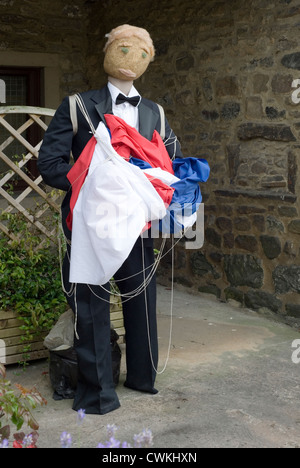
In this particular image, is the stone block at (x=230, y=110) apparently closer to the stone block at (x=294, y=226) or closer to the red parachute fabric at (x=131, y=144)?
the stone block at (x=294, y=226)

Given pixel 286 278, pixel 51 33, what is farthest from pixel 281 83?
pixel 51 33

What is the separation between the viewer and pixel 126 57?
331cm

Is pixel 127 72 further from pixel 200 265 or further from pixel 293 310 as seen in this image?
pixel 200 265

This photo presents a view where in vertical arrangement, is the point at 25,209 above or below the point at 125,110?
below

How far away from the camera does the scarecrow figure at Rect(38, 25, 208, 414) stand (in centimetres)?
314

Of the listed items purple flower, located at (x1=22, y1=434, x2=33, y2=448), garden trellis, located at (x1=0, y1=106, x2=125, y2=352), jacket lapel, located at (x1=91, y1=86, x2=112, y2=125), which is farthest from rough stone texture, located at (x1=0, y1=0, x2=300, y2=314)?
purple flower, located at (x1=22, y1=434, x2=33, y2=448)

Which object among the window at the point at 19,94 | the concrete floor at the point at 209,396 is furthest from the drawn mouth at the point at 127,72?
the window at the point at 19,94

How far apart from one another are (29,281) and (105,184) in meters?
1.23

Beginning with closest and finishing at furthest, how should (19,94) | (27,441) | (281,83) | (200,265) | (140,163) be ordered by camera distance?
(27,441)
(140,163)
(281,83)
(200,265)
(19,94)

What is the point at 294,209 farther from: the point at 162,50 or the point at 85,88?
the point at 85,88

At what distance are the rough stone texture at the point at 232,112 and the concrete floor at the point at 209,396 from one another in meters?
0.56

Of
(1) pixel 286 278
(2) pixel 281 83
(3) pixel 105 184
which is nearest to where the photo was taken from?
(3) pixel 105 184

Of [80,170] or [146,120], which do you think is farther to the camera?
[146,120]
